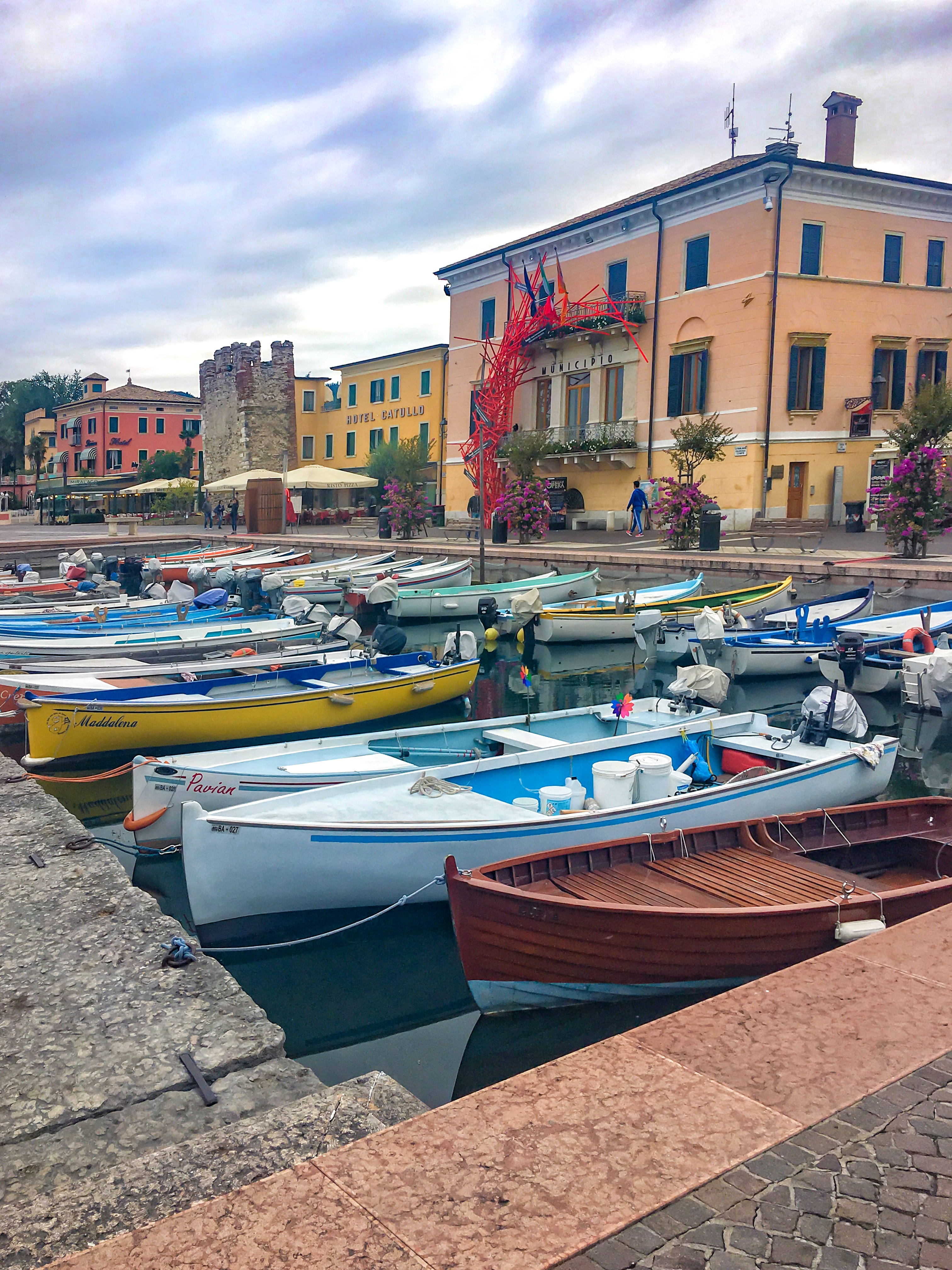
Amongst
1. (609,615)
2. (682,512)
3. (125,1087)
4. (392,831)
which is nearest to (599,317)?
(682,512)

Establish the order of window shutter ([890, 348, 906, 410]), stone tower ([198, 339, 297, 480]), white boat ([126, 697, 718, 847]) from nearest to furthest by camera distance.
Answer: white boat ([126, 697, 718, 847]), window shutter ([890, 348, 906, 410]), stone tower ([198, 339, 297, 480])

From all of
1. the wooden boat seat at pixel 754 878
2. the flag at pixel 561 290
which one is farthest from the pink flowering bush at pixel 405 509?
the wooden boat seat at pixel 754 878

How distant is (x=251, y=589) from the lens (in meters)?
21.2

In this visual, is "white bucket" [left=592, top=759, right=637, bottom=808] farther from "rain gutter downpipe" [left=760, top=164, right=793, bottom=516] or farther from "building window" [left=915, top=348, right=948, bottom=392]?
"building window" [left=915, top=348, right=948, bottom=392]

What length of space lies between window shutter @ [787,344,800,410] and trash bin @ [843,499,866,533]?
11.7ft

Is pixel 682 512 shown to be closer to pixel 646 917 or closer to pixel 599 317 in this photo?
pixel 599 317

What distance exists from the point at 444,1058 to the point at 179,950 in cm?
202

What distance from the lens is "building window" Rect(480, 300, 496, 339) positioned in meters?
38.5

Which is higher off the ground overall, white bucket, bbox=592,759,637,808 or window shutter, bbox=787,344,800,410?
window shutter, bbox=787,344,800,410

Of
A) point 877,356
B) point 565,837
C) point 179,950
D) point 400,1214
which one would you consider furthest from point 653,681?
point 877,356

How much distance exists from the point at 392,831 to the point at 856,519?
994 inches

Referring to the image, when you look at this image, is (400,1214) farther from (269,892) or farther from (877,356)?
(877,356)

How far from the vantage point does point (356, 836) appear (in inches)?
264

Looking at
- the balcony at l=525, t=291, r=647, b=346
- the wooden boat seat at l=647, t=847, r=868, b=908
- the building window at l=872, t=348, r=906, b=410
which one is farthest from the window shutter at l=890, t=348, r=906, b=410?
the wooden boat seat at l=647, t=847, r=868, b=908
